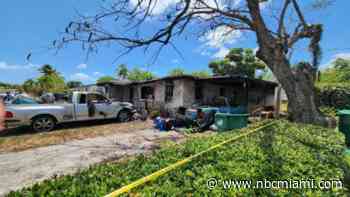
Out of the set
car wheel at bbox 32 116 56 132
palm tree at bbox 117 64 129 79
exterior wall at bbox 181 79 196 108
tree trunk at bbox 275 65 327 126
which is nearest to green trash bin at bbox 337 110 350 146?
tree trunk at bbox 275 65 327 126

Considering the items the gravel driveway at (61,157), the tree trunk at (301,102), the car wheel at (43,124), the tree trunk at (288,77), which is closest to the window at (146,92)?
the car wheel at (43,124)

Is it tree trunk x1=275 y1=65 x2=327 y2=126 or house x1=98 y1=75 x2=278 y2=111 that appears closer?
tree trunk x1=275 y1=65 x2=327 y2=126

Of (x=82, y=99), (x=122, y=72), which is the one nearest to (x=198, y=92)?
(x=82, y=99)

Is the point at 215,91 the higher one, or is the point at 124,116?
the point at 215,91

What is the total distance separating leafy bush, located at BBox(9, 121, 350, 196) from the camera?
2136 mm

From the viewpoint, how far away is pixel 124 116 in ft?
34.9

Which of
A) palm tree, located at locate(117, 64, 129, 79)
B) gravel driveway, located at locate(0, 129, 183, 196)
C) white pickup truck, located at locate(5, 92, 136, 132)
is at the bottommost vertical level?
gravel driveway, located at locate(0, 129, 183, 196)

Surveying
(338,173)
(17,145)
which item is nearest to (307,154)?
(338,173)

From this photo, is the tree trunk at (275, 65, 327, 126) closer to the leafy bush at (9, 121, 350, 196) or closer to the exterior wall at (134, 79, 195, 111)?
the leafy bush at (9, 121, 350, 196)

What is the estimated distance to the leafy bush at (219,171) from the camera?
2136mm

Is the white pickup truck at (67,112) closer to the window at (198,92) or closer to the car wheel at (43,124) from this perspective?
the car wheel at (43,124)

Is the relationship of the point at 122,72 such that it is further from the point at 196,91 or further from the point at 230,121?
the point at 230,121

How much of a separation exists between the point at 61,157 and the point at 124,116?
5.96 metres

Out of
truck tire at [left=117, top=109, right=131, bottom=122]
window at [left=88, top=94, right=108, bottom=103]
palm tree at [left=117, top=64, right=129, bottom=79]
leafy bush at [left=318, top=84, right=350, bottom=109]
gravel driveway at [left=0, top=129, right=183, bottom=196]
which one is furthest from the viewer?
palm tree at [left=117, top=64, right=129, bottom=79]
